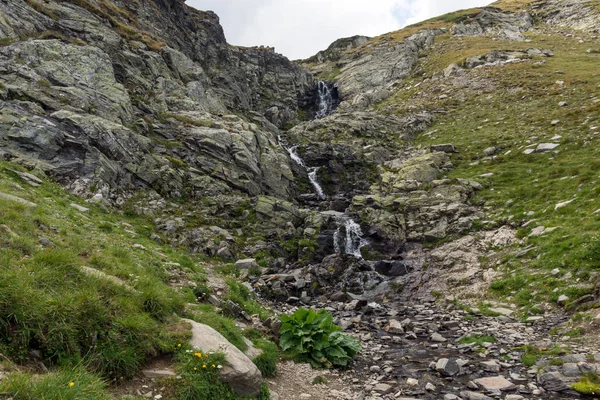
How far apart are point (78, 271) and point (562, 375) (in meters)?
13.1

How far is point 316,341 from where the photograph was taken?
40.8ft

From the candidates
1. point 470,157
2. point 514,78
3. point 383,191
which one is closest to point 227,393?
point 383,191

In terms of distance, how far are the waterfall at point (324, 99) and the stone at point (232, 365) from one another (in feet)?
259

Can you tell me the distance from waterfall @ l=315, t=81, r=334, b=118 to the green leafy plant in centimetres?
7530

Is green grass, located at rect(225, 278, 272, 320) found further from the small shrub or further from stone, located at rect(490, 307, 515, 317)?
stone, located at rect(490, 307, 515, 317)

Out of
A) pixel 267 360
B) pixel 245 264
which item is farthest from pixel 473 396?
pixel 245 264

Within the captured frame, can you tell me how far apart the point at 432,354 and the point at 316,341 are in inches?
175

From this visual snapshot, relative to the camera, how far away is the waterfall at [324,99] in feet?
283

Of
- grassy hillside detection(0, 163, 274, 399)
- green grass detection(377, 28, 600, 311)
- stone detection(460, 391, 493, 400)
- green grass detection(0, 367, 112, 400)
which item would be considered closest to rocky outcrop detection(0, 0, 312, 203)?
grassy hillside detection(0, 163, 274, 399)

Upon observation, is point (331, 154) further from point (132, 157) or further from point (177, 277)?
point (177, 277)

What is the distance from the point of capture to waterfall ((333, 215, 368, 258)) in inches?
1156

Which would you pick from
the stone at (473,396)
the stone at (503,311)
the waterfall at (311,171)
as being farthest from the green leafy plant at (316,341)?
the waterfall at (311,171)

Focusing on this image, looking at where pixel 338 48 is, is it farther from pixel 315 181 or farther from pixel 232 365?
pixel 232 365

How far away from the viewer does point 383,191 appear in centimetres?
3838
